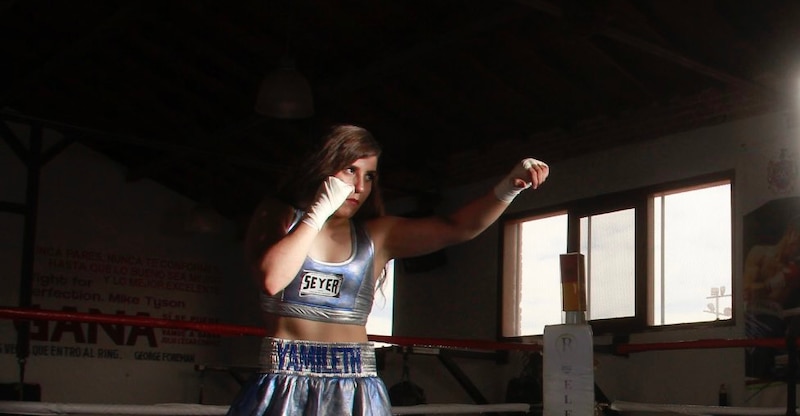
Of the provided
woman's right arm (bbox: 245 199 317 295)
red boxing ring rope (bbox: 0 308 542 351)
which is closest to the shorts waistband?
woman's right arm (bbox: 245 199 317 295)

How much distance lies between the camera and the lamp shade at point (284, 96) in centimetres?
474

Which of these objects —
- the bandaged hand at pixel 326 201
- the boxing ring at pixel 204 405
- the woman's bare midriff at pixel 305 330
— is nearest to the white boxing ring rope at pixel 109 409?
the boxing ring at pixel 204 405

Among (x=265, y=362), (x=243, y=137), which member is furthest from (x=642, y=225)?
(x=265, y=362)

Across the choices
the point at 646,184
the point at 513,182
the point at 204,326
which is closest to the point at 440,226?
the point at 513,182

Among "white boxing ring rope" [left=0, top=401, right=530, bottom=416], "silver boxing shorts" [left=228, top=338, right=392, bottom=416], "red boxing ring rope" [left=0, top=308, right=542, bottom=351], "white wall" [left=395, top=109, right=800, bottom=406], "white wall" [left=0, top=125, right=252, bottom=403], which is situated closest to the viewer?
"silver boxing shorts" [left=228, top=338, right=392, bottom=416]

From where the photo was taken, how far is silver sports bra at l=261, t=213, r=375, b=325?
5.61 feet

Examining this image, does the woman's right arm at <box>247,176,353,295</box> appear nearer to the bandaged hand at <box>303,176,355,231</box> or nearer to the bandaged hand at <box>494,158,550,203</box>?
the bandaged hand at <box>303,176,355,231</box>

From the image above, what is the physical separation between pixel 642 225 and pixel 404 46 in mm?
1975

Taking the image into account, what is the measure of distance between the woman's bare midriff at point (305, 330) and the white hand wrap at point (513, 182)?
0.38 m

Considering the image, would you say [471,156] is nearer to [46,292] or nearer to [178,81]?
[178,81]

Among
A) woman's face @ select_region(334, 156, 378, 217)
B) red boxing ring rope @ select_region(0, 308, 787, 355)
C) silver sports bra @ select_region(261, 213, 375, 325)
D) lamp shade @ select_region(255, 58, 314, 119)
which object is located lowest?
red boxing ring rope @ select_region(0, 308, 787, 355)

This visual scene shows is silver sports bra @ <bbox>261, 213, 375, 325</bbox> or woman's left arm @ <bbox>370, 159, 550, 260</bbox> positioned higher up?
woman's left arm @ <bbox>370, 159, 550, 260</bbox>

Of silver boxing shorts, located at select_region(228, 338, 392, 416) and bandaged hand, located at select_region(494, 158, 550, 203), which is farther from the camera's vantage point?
bandaged hand, located at select_region(494, 158, 550, 203)

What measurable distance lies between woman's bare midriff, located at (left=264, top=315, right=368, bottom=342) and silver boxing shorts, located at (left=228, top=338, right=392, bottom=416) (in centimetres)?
2
